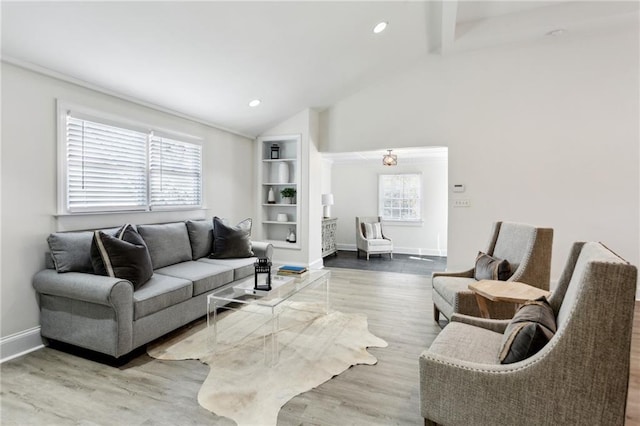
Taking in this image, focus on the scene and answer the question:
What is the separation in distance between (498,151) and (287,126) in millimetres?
3270

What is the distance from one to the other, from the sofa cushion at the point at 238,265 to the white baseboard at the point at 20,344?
5.19ft

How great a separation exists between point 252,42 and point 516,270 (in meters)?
3.24

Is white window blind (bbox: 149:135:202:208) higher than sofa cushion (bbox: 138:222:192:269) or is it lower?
higher

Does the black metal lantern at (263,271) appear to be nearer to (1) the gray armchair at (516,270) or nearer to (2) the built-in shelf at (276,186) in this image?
(1) the gray armchair at (516,270)

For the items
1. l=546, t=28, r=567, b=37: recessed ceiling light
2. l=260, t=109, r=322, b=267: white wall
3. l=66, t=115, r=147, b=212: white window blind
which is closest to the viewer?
l=66, t=115, r=147, b=212: white window blind

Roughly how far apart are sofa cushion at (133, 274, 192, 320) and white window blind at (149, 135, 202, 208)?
4.33 feet

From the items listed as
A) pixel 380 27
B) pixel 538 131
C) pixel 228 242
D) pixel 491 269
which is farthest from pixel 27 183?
pixel 538 131

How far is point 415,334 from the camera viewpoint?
3.07m

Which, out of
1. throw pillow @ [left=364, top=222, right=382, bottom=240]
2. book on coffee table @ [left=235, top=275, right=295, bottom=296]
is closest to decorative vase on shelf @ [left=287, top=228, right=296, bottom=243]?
throw pillow @ [left=364, top=222, right=382, bottom=240]

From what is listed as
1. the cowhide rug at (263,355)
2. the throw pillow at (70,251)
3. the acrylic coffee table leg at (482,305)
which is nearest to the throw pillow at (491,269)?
the acrylic coffee table leg at (482,305)

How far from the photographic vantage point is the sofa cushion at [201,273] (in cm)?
316

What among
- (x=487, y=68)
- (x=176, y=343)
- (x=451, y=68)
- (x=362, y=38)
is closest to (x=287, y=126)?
(x=362, y=38)

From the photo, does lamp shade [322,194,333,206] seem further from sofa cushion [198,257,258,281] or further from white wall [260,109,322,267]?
sofa cushion [198,257,258,281]

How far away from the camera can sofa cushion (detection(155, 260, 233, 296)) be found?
316 centimetres
